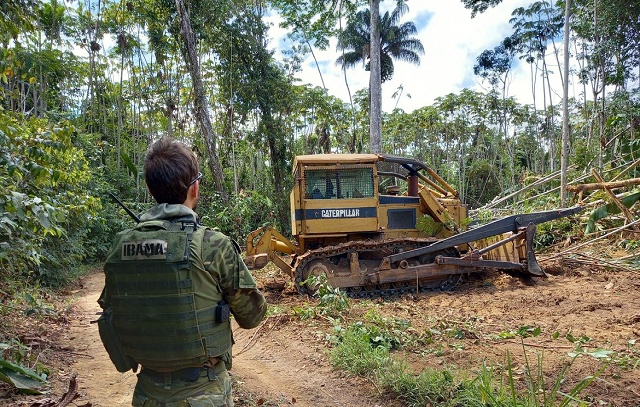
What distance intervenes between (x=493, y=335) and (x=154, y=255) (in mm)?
4397

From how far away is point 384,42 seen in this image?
29594mm

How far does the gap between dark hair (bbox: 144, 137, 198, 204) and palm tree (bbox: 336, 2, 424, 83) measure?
2474 centimetres

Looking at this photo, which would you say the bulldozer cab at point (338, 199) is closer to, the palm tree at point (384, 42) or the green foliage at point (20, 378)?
the green foliage at point (20, 378)

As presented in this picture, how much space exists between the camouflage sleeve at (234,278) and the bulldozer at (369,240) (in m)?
5.86

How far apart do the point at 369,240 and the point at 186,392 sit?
642 cm

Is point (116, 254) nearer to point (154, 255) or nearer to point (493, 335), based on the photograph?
point (154, 255)

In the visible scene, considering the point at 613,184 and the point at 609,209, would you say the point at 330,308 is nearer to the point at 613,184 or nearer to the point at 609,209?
the point at 613,184

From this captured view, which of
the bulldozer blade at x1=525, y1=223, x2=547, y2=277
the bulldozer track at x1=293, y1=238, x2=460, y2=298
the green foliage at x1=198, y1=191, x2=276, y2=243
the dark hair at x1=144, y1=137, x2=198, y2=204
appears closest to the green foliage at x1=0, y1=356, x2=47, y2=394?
the dark hair at x1=144, y1=137, x2=198, y2=204

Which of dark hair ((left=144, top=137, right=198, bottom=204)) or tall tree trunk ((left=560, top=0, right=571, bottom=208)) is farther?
tall tree trunk ((left=560, top=0, right=571, bottom=208))

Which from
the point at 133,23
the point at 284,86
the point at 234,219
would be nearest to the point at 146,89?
the point at 133,23

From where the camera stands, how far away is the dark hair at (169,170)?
1767mm

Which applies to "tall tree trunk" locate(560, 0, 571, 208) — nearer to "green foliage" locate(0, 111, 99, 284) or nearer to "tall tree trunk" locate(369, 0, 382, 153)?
"tall tree trunk" locate(369, 0, 382, 153)

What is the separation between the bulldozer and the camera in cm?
781

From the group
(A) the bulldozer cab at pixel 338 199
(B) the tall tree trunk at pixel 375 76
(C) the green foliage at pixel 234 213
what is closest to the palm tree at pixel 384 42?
(B) the tall tree trunk at pixel 375 76
